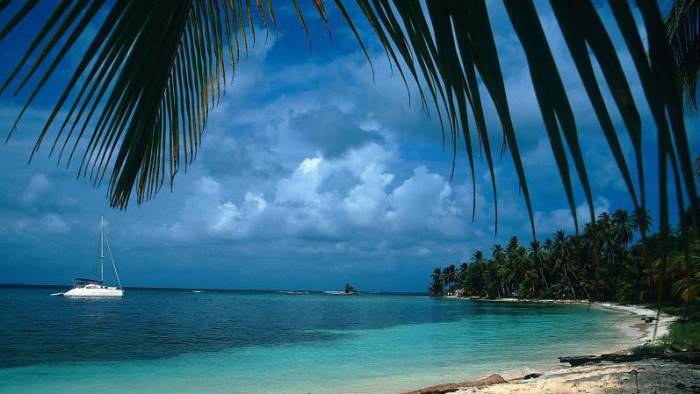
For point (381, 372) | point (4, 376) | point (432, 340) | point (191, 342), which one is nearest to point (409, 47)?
point (381, 372)

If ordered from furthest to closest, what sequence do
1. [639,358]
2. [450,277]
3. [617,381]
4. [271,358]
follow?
1. [450,277]
2. [271,358]
3. [639,358]
4. [617,381]

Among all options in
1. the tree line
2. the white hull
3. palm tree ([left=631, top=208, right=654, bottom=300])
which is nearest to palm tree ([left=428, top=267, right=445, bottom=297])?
the tree line

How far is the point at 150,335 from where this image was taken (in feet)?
78.6

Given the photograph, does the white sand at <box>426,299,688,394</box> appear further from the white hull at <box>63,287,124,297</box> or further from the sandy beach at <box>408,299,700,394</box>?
the white hull at <box>63,287,124,297</box>

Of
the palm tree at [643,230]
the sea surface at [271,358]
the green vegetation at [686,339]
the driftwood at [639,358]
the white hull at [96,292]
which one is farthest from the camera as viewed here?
the white hull at [96,292]

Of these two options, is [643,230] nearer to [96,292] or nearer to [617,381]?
[617,381]

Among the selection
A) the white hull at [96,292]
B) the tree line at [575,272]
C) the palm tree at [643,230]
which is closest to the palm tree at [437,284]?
the tree line at [575,272]

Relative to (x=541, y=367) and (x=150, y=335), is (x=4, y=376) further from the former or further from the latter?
(x=541, y=367)

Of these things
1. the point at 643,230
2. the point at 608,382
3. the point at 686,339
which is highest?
the point at 643,230

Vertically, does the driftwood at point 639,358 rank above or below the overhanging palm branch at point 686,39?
below

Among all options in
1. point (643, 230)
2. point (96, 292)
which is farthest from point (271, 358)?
point (96, 292)

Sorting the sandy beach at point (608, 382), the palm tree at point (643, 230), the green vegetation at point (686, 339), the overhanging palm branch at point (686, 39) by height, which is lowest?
the sandy beach at point (608, 382)

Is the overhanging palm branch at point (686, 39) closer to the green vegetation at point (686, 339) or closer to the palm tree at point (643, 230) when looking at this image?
the palm tree at point (643, 230)

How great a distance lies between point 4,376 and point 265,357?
759cm
